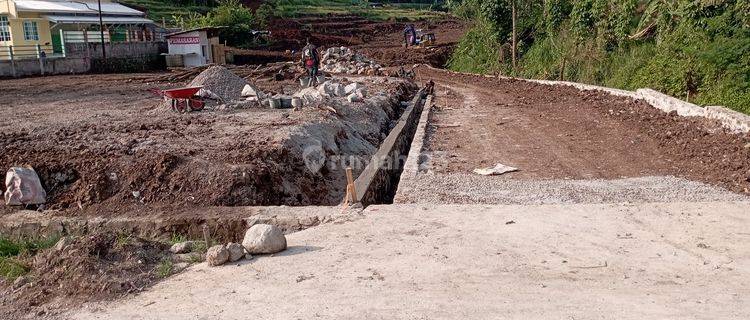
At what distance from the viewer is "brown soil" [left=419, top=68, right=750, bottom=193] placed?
27.7ft

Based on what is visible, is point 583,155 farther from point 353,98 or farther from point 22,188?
point 22,188

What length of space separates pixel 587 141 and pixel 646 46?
9.04 meters

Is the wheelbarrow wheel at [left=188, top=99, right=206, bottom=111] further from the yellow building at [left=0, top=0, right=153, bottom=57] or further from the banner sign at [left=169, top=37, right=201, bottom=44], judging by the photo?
the yellow building at [left=0, top=0, right=153, bottom=57]

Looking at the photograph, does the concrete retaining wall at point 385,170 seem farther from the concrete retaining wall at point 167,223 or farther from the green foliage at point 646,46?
the green foliage at point 646,46

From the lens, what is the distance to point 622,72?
59.6 ft

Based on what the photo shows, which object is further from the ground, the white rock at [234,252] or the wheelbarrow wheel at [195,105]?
the wheelbarrow wheel at [195,105]

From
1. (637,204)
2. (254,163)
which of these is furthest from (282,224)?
(637,204)

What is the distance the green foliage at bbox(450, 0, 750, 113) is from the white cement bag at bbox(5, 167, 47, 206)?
1206cm

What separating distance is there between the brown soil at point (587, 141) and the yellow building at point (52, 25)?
84.8ft

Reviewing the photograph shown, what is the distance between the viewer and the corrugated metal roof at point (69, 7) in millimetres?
33375

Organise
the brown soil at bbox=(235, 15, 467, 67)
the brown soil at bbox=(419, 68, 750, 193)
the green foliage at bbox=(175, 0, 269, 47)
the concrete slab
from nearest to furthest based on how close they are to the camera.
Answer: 1. the concrete slab
2. the brown soil at bbox=(419, 68, 750, 193)
3. the brown soil at bbox=(235, 15, 467, 67)
4. the green foliage at bbox=(175, 0, 269, 47)

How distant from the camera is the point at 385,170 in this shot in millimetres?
9289

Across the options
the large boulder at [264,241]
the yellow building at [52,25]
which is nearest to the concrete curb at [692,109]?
the large boulder at [264,241]

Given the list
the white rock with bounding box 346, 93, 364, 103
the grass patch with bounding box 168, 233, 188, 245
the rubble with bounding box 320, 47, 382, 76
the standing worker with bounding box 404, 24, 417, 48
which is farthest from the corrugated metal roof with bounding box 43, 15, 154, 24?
the grass patch with bounding box 168, 233, 188, 245
